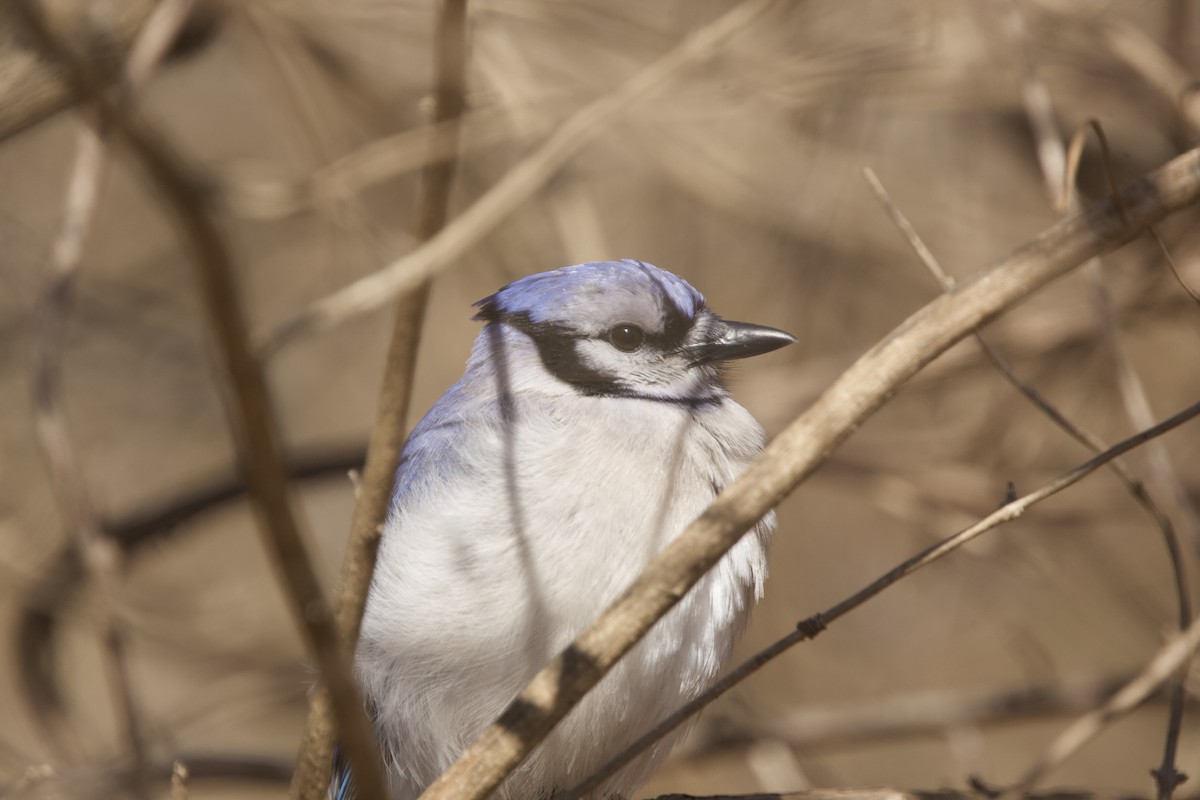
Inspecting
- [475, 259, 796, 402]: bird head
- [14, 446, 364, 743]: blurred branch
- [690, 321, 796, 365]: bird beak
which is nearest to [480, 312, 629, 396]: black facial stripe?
[475, 259, 796, 402]: bird head

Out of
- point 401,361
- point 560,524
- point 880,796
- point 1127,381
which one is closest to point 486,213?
point 560,524

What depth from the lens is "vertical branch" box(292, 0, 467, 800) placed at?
4.53 ft

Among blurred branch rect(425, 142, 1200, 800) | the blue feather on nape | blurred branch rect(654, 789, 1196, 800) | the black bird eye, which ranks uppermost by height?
the black bird eye

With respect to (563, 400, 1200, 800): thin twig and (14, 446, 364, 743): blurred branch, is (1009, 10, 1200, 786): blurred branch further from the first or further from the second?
(14, 446, 364, 743): blurred branch

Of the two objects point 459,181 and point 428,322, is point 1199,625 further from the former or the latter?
point 428,322

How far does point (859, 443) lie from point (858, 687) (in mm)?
1469

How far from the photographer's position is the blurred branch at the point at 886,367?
128 centimetres

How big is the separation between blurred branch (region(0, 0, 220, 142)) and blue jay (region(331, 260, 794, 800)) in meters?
0.95

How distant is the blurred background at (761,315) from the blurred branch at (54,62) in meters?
0.01

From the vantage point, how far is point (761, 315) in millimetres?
4430

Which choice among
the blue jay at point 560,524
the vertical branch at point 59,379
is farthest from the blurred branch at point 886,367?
the blue jay at point 560,524

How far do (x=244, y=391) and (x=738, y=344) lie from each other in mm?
1805

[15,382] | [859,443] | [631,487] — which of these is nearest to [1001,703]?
[859,443]

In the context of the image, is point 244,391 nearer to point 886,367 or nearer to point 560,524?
point 886,367
